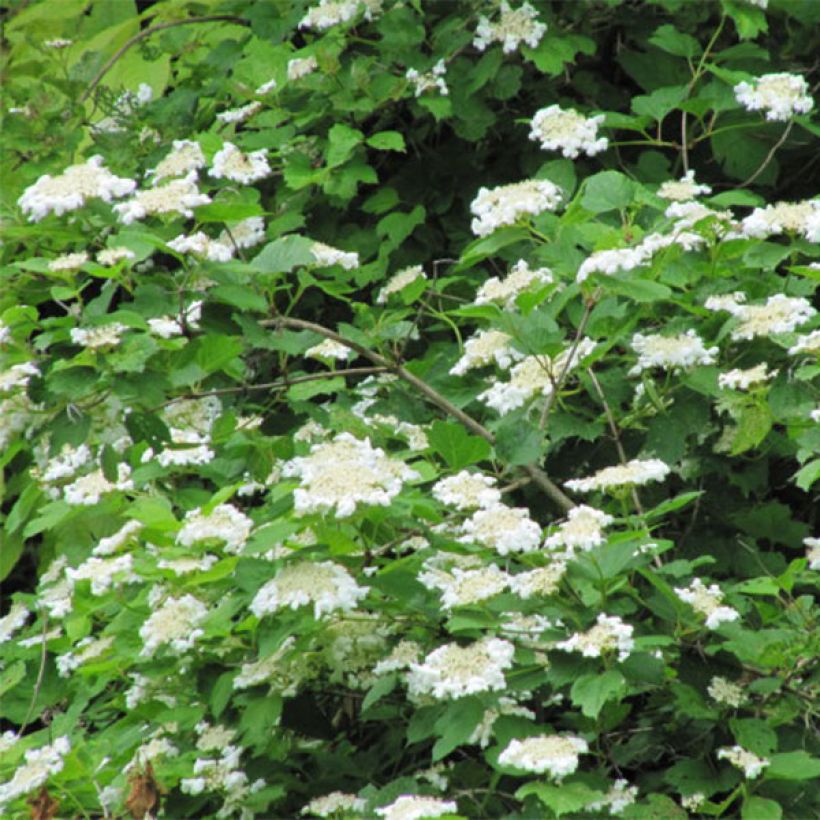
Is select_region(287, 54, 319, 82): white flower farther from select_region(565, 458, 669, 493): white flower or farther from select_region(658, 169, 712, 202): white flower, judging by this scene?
select_region(565, 458, 669, 493): white flower

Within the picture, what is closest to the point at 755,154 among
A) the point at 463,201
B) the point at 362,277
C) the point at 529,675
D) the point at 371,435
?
the point at 463,201

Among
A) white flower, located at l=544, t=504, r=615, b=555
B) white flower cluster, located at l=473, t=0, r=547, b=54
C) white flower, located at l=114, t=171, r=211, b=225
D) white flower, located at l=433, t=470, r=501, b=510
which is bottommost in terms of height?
white flower, located at l=433, t=470, r=501, b=510

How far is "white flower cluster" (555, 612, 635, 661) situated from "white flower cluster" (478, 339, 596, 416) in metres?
0.41

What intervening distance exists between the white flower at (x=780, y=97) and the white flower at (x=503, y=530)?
98 centimetres

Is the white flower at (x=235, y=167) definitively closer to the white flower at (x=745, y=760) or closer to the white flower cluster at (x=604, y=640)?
the white flower cluster at (x=604, y=640)

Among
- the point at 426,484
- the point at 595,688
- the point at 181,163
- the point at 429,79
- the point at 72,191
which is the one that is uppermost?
the point at 72,191

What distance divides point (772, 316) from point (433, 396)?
1.56 ft

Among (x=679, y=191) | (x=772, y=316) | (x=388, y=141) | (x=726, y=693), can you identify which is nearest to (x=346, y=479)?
(x=726, y=693)

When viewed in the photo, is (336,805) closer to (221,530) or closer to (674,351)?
(221,530)

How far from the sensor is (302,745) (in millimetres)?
1963

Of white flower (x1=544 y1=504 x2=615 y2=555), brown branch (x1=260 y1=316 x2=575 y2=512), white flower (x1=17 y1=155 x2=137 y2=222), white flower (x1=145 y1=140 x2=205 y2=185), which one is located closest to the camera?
white flower (x1=544 y1=504 x2=615 y2=555)

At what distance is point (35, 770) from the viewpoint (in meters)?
1.86

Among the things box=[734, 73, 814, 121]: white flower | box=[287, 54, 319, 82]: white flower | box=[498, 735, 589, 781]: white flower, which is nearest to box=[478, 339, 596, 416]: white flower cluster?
box=[498, 735, 589, 781]: white flower

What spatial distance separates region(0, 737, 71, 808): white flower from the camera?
1836 mm
